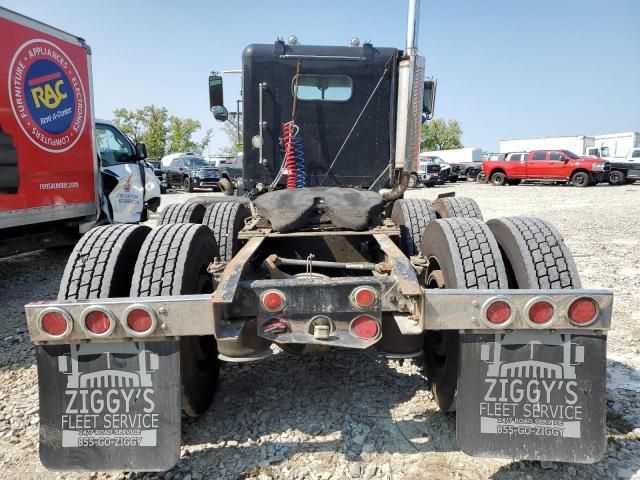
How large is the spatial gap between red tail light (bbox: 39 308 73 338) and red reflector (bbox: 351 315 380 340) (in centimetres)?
129

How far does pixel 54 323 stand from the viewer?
213 centimetres

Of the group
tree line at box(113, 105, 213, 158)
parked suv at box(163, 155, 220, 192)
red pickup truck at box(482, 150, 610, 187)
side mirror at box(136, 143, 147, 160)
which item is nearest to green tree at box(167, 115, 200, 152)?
tree line at box(113, 105, 213, 158)

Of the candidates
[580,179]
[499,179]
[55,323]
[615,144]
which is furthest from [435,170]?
[55,323]

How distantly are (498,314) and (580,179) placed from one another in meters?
26.1

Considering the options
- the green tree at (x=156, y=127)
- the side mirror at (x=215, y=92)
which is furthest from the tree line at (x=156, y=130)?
the side mirror at (x=215, y=92)

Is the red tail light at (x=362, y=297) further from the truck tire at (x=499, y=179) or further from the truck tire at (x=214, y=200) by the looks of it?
the truck tire at (x=499, y=179)

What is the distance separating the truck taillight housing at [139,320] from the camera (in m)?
2.11

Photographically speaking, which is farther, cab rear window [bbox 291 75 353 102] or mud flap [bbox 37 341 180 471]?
cab rear window [bbox 291 75 353 102]

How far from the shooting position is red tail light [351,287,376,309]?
231 centimetres

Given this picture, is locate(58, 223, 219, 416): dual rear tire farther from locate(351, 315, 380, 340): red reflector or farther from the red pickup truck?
the red pickup truck

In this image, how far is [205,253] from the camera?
2.95 m

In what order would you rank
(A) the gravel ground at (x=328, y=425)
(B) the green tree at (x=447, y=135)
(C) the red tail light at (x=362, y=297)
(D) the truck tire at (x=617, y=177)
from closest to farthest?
(C) the red tail light at (x=362, y=297) < (A) the gravel ground at (x=328, y=425) < (D) the truck tire at (x=617, y=177) < (B) the green tree at (x=447, y=135)

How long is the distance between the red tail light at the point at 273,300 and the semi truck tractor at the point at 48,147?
181 inches

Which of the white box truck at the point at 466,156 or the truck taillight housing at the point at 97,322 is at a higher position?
the white box truck at the point at 466,156
